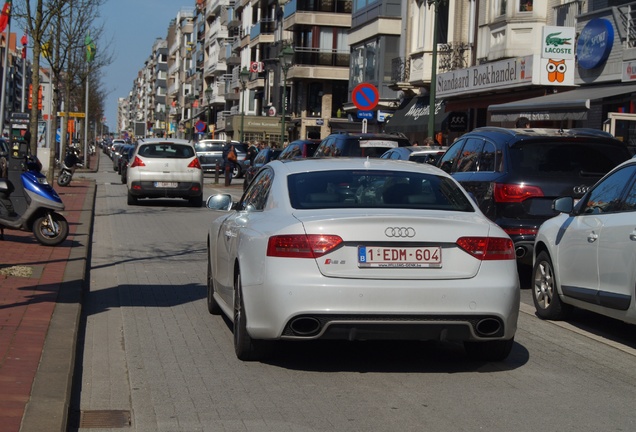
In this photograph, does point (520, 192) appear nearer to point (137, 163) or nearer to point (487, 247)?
point (487, 247)

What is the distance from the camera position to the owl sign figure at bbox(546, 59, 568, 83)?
26.2 metres

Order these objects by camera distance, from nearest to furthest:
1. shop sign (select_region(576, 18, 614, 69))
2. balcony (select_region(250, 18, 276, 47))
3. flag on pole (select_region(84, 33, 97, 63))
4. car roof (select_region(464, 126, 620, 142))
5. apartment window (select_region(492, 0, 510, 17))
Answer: car roof (select_region(464, 126, 620, 142))
shop sign (select_region(576, 18, 614, 69))
apartment window (select_region(492, 0, 510, 17))
flag on pole (select_region(84, 33, 97, 63))
balcony (select_region(250, 18, 276, 47))

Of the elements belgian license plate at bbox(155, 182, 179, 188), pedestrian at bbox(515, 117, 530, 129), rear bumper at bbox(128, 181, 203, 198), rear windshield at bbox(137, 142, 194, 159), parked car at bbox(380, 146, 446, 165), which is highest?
pedestrian at bbox(515, 117, 530, 129)

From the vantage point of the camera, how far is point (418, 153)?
62.7 ft

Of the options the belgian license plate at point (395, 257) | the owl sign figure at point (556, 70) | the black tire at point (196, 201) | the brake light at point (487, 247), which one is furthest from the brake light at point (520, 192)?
the black tire at point (196, 201)

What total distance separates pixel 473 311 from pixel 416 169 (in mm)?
1525

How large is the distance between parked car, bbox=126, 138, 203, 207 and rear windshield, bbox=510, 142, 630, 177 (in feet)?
47.5

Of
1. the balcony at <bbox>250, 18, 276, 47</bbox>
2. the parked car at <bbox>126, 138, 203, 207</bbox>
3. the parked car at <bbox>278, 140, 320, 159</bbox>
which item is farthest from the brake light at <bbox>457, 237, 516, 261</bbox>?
the balcony at <bbox>250, 18, 276, 47</bbox>

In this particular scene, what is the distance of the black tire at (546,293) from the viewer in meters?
9.95

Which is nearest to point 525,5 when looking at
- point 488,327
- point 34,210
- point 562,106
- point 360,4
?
point 562,106

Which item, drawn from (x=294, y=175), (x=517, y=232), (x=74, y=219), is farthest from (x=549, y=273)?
(x=74, y=219)

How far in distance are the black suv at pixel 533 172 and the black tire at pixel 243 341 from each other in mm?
4805

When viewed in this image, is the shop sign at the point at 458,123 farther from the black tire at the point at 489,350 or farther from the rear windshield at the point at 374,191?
the black tire at the point at 489,350

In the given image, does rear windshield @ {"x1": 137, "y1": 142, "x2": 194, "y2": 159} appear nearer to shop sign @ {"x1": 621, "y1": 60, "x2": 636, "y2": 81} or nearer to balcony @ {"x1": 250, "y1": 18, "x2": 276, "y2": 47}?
shop sign @ {"x1": 621, "y1": 60, "x2": 636, "y2": 81}
